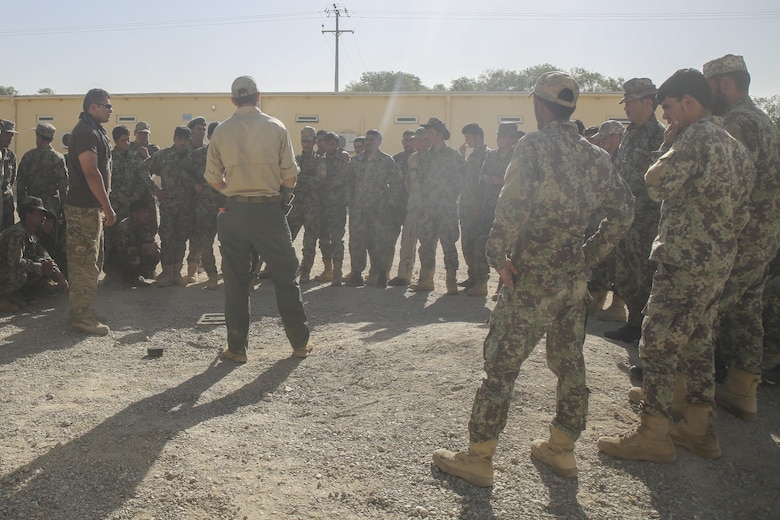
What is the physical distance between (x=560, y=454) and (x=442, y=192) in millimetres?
5229

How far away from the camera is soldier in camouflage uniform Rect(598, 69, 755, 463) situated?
3.36 meters

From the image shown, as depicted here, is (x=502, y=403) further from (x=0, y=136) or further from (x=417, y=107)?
(x=417, y=107)

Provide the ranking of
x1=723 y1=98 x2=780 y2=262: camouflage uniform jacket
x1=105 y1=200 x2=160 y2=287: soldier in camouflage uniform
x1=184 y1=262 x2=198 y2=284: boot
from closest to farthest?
x1=723 y1=98 x2=780 y2=262: camouflage uniform jacket
x1=105 y1=200 x2=160 y2=287: soldier in camouflage uniform
x1=184 y1=262 x2=198 y2=284: boot

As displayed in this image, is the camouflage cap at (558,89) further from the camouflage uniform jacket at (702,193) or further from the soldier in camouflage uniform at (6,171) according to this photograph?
the soldier in camouflage uniform at (6,171)

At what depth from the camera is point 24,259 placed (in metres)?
6.80

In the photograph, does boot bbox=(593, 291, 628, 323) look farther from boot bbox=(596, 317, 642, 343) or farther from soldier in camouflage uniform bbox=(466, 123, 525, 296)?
soldier in camouflage uniform bbox=(466, 123, 525, 296)

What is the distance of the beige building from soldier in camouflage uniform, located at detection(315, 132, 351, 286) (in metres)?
13.5

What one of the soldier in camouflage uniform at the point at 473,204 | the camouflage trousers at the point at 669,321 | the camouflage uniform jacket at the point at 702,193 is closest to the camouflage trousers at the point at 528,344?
the camouflage trousers at the point at 669,321

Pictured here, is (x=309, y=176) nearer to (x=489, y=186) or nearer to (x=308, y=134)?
(x=308, y=134)

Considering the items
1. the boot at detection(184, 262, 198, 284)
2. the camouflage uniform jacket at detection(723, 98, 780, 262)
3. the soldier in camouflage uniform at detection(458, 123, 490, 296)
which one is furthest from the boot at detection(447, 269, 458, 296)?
the camouflage uniform jacket at detection(723, 98, 780, 262)

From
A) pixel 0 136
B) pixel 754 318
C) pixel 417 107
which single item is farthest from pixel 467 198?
pixel 417 107

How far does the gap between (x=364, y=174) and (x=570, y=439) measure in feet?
19.4

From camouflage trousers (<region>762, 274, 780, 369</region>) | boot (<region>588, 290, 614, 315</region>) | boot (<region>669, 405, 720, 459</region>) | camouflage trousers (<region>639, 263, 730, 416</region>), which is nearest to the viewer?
camouflage trousers (<region>639, 263, 730, 416</region>)

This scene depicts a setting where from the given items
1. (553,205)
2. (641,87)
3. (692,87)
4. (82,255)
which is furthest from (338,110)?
(553,205)
